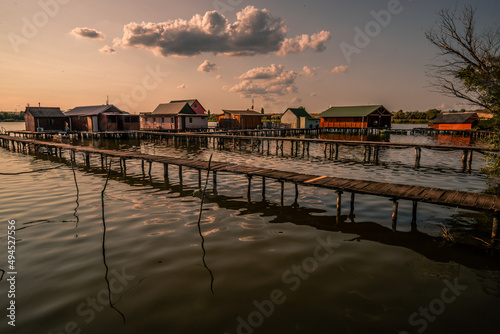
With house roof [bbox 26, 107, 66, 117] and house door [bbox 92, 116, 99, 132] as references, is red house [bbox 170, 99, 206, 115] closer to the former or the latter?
house door [bbox 92, 116, 99, 132]

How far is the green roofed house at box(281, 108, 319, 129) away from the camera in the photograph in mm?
61022

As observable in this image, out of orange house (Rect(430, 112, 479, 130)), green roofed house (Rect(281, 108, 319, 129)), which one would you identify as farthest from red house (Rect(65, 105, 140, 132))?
orange house (Rect(430, 112, 479, 130))

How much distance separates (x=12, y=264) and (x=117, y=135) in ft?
138

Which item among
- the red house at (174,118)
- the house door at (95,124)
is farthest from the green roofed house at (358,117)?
the house door at (95,124)

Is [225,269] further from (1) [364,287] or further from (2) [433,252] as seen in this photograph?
(2) [433,252]

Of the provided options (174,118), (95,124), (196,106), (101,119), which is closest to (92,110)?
(95,124)

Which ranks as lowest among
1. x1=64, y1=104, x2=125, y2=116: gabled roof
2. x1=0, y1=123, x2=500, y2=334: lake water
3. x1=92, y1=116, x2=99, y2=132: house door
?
x1=0, y1=123, x2=500, y2=334: lake water

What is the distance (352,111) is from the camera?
53938 millimetres

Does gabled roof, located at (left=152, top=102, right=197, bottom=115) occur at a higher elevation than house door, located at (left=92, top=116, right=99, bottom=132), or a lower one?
higher

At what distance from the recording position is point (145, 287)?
5.60 meters

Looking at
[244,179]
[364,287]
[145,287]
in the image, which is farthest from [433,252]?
[244,179]

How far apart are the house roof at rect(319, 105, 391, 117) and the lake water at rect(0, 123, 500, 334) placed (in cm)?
4460

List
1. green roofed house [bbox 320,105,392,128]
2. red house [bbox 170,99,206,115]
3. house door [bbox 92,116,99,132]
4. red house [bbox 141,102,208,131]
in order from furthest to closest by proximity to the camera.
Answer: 1. green roofed house [bbox 320,105,392,128]
2. red house [bbox 170,99,206,115]
3. house door [bbox 92,116,99,132]
4. red house [bbox 141,102,208,131]

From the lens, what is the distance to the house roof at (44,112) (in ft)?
152
